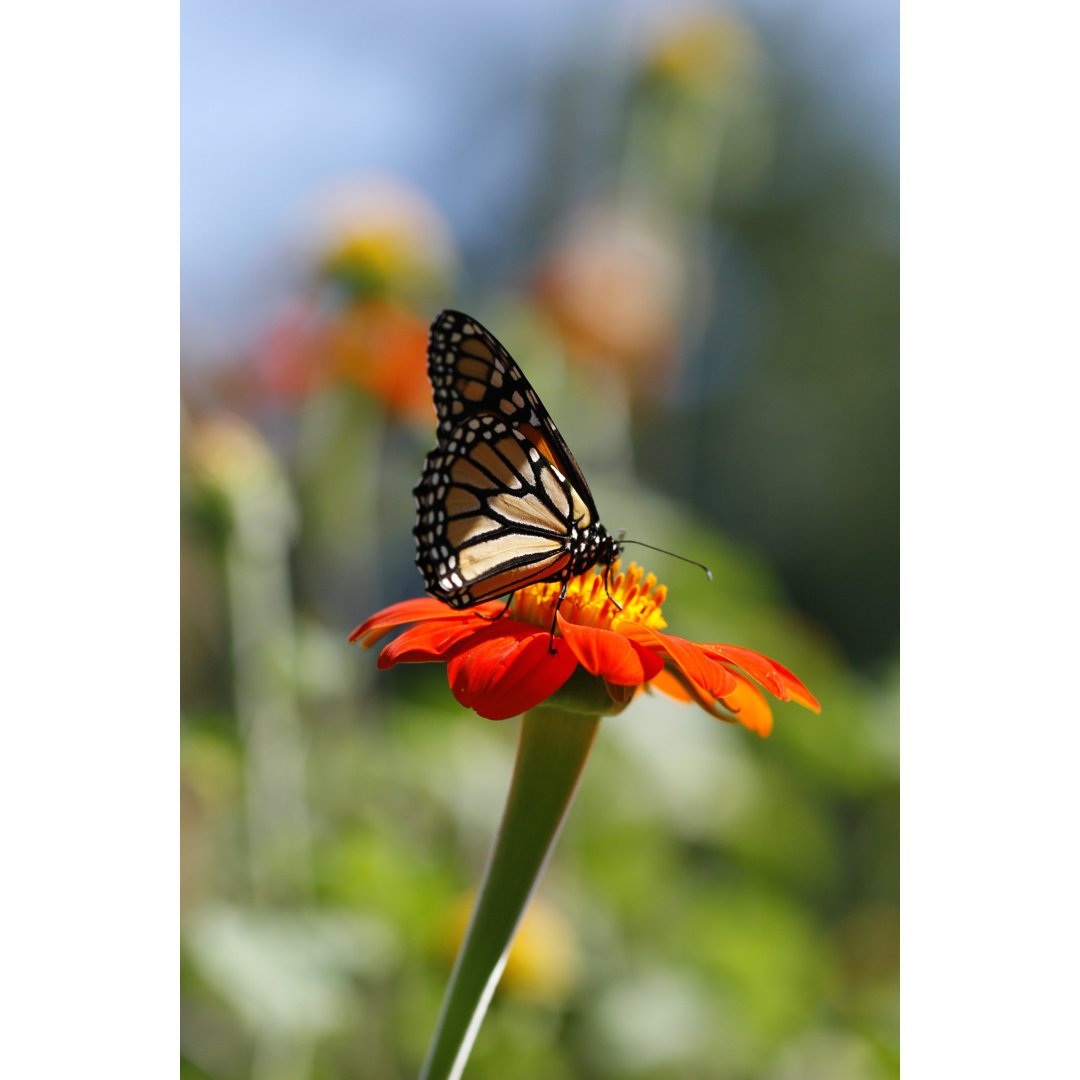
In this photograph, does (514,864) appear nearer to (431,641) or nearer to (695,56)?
(431,641)

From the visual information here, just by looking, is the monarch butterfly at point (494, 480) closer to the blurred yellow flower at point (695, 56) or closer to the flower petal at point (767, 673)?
the flower petal at point (767, 673)

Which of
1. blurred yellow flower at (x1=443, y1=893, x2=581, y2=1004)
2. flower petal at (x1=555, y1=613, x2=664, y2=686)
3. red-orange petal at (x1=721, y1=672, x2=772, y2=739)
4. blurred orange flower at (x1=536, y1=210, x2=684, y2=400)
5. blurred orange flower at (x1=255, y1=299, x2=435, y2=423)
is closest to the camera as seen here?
flower petal at (x1=555, y1=613, x2=664, y2=686)

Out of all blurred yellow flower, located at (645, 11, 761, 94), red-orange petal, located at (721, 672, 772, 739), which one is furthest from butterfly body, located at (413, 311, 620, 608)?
blurred yellow flower, located at (645, 11, 761, 94)

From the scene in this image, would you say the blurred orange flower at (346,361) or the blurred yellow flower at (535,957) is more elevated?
the blurred orange flower at (346,361)

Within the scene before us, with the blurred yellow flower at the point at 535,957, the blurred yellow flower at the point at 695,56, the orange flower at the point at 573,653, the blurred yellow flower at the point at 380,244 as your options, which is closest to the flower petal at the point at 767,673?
the orange flower at the point at 573,653

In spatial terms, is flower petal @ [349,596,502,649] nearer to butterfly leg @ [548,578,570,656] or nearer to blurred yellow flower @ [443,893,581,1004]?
butterfly leg @ [548,578,570,656]
